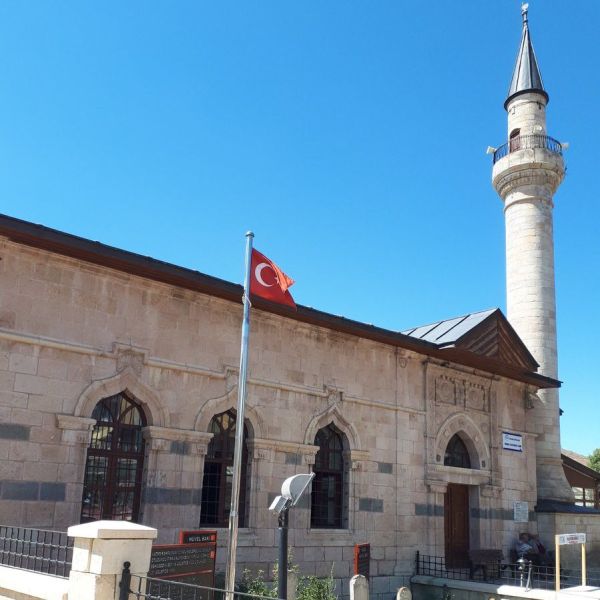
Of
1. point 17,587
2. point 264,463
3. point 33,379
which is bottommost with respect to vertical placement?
point 17,587

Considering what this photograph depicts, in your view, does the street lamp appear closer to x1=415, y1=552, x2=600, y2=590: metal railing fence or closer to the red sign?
the red sign

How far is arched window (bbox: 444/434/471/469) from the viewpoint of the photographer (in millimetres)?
18016

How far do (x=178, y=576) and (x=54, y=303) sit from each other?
4774 mm

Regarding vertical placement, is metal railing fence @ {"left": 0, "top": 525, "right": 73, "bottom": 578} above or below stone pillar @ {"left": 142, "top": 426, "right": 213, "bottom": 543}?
below

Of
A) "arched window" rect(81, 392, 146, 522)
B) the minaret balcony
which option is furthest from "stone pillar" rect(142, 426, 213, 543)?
the minaret balcony

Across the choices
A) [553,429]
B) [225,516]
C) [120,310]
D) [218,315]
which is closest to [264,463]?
[225,516]

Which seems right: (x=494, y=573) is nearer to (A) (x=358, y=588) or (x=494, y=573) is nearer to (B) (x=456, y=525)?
(B) (x=456, y=525)

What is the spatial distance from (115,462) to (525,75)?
61.1ft

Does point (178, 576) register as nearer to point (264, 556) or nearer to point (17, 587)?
point (17, 587)

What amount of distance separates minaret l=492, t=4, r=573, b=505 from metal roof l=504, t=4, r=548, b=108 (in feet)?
0.13

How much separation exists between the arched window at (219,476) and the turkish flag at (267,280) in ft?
12.4

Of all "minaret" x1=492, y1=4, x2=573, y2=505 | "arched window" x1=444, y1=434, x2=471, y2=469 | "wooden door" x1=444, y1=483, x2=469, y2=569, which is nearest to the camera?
"wooden door" x1=444, y1=483, x2=469, y2=569

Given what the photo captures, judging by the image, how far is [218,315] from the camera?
45.4 feet

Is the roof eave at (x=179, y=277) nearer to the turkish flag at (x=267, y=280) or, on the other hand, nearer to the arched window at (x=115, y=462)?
the arched window at (x=115, y=462)
